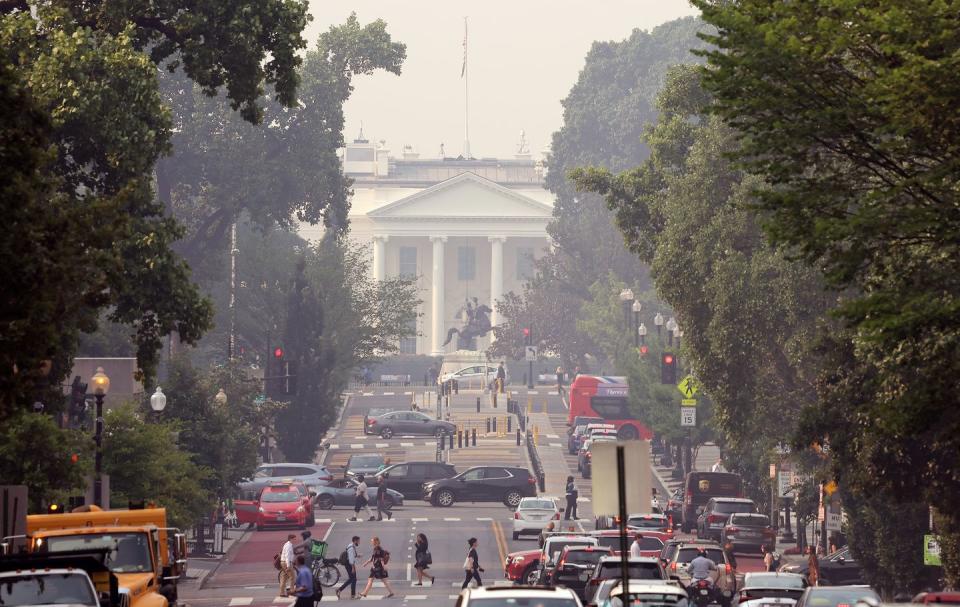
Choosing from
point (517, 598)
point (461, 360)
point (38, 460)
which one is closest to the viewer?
point (517, 598)

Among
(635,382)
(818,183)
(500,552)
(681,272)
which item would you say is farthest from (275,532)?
(818,183)

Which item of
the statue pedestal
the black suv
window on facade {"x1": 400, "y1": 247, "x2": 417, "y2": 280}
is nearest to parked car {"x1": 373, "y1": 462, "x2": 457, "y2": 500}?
the black suv

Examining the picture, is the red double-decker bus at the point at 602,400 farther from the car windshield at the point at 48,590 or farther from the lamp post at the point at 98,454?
the car windshield at the point at 48,590

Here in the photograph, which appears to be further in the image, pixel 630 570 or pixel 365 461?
pixel 365 461

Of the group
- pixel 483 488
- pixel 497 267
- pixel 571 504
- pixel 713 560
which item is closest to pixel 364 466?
pixel 483 488

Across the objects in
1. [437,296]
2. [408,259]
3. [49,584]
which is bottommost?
[49,584]

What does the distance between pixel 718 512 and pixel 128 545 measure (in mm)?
35322

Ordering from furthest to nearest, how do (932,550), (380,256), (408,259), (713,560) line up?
(408,259), (380,256), (713,560), (932,550)

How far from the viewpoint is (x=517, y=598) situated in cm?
1956

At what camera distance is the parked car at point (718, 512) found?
57.3m

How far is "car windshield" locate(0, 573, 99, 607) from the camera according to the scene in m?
19.5

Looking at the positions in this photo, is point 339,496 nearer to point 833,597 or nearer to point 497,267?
point 833,597

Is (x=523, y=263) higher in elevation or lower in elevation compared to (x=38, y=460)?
higher

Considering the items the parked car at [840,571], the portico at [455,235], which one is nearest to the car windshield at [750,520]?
the parked car at [840,571]
